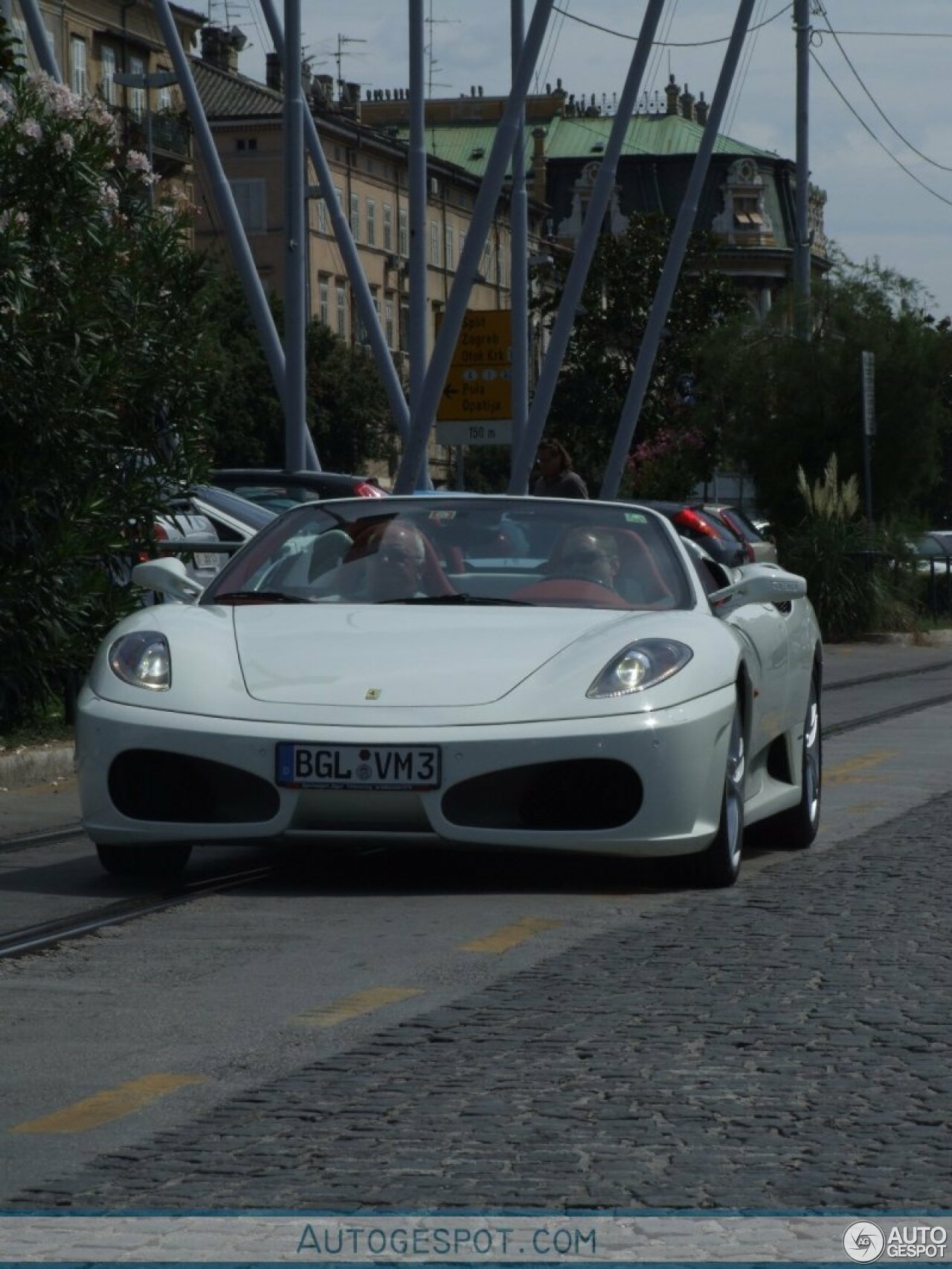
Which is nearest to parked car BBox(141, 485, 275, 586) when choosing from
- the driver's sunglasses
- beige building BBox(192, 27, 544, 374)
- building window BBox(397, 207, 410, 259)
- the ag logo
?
the driver's sunglasses

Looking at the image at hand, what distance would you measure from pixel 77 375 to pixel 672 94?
133 meters

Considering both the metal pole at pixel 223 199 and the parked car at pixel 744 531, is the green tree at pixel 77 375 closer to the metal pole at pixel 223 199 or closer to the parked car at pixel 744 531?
the parked car at pixel 744 531

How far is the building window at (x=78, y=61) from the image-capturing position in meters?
66.4

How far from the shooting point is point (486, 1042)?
5.91m

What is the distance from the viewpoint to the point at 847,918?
802cm

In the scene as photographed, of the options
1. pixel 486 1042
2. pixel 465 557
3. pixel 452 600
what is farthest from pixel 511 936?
pixel 465 557

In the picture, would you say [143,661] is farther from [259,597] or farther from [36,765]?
[36,765]

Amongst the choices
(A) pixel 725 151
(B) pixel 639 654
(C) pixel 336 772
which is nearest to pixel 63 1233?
(C) pixel 336 772

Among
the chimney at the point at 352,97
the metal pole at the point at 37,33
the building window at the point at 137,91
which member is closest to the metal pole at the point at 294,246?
the metal pole at the point at 37,33

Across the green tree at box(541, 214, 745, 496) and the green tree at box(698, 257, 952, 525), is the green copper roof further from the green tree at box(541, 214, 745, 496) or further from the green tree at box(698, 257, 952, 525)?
the green tree at box(698, 257, 952, 525)

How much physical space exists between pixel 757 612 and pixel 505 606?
1.23m

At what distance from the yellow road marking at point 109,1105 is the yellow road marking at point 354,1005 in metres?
0.69

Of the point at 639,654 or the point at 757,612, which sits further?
the point at 757,612

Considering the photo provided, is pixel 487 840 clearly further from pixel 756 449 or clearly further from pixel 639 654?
pixel 756 449
